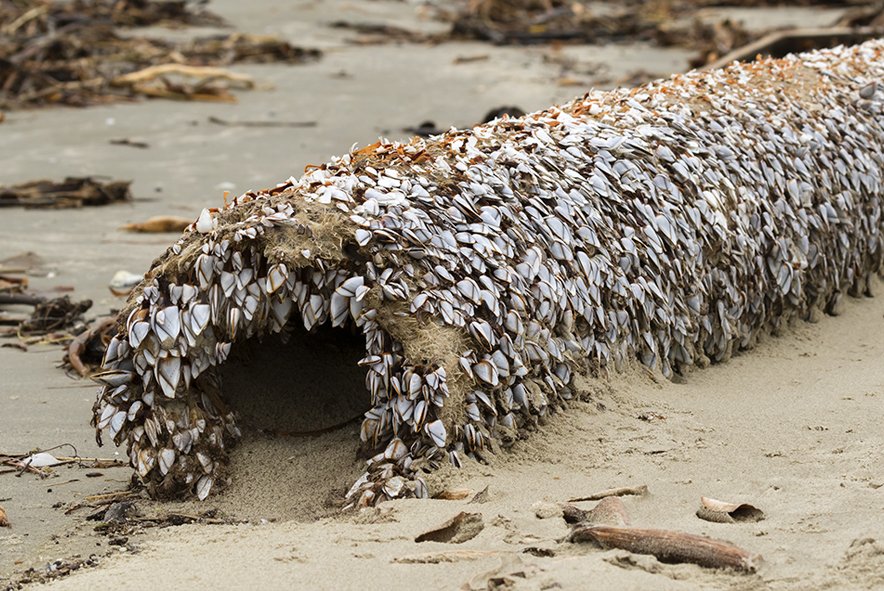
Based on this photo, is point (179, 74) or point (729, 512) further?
point (179, 74)

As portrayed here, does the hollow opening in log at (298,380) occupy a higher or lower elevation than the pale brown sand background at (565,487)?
higher

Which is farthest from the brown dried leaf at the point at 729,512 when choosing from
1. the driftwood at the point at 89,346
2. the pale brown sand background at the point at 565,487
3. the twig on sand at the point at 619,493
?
the driftwood at the point at 89,346

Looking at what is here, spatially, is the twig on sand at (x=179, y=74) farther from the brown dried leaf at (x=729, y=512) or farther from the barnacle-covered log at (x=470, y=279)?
the brown dried leaf at (x=729, y=512)

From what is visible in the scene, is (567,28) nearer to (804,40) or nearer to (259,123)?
(259,123)

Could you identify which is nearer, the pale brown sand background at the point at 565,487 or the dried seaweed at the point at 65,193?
the pale brown sand background at the point at 565,487

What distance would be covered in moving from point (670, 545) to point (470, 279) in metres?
0.99

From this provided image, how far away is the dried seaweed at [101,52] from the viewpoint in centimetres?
1037

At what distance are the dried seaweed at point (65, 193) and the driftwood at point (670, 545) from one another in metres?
5.21

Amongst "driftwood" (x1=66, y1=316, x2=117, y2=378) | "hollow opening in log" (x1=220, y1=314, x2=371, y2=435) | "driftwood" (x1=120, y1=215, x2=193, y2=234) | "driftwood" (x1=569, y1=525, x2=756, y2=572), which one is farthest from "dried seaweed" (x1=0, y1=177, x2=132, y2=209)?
"driftwood" (x1=569, y1=525, x2=756, y2=572)

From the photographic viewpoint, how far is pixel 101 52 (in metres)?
12.3

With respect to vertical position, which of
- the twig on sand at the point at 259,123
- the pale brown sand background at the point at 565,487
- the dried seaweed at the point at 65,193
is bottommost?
the pale brown sand background at the point at 565,487

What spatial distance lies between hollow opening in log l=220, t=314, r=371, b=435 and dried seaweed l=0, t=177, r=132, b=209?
3864 millimetres

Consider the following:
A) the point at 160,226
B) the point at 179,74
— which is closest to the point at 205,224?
the point at 160,226

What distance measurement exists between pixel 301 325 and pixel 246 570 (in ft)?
3.83
